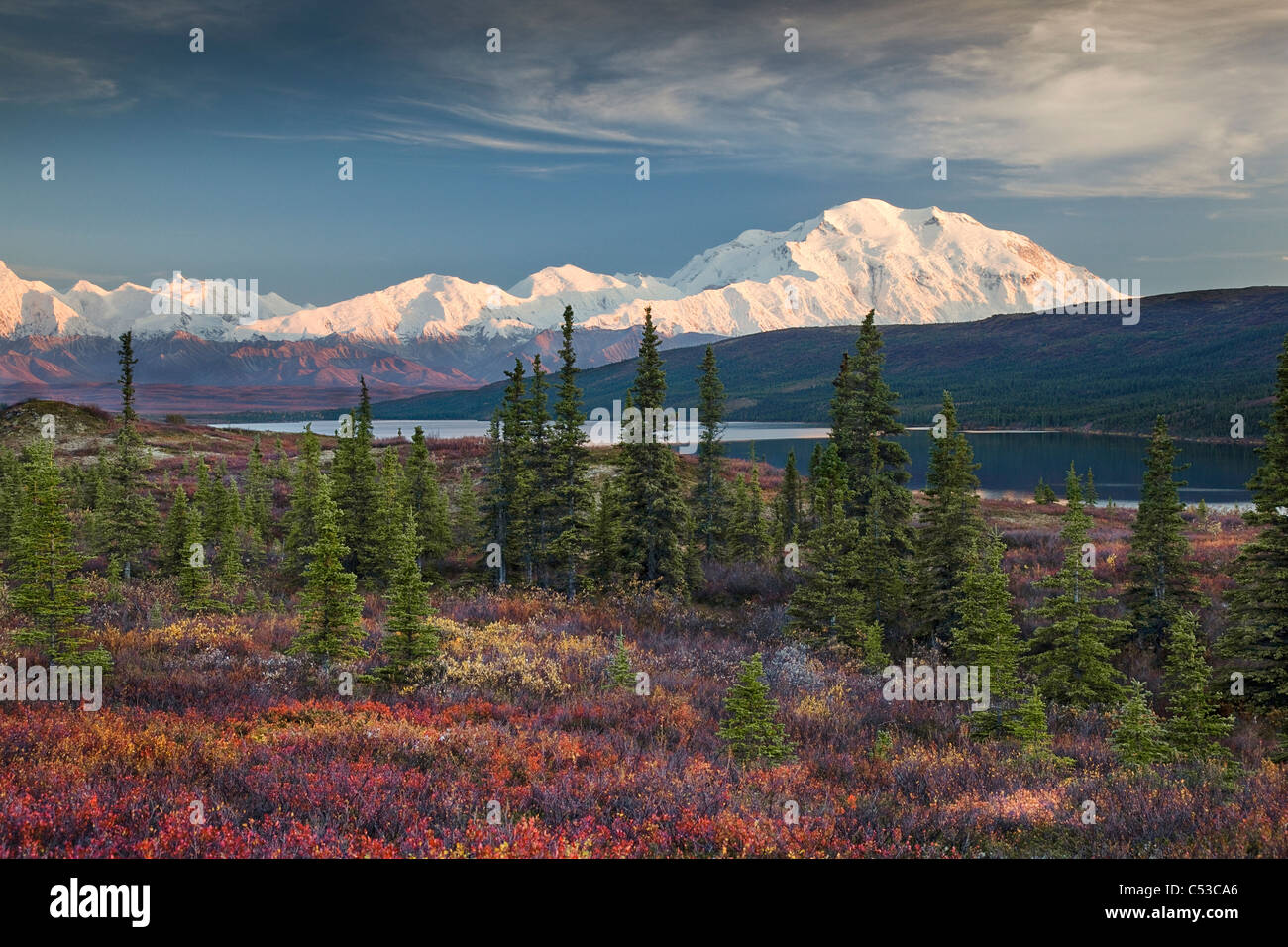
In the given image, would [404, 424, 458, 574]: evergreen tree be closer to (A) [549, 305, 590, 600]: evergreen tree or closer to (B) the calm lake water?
(A) [549, 305, 590, 600]: evergreen tree

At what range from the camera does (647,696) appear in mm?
12859

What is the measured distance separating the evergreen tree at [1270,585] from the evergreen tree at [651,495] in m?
16.8

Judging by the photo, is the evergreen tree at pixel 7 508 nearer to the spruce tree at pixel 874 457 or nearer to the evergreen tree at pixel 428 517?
the evergreen tree at pixel 428 517

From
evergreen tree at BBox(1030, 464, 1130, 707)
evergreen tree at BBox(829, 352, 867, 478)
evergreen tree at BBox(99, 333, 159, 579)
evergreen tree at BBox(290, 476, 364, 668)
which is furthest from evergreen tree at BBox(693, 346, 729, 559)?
evergreen tree at BBox(99, 333, 159, 579)

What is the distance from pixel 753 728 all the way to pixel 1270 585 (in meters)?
12.7

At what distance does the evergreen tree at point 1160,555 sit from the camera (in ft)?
70.4

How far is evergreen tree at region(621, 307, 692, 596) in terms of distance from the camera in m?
27.9

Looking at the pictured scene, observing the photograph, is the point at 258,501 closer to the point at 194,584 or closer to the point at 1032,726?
the point at 194,584

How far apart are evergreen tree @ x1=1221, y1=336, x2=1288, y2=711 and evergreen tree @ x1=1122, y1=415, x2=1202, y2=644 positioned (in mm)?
5986

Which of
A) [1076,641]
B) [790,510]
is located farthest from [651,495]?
[1076,641]

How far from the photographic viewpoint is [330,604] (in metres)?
13.5

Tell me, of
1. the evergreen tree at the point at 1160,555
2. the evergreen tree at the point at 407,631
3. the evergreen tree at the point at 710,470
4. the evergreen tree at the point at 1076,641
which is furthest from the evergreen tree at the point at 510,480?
the evergreen tree at the point at 1160,555
